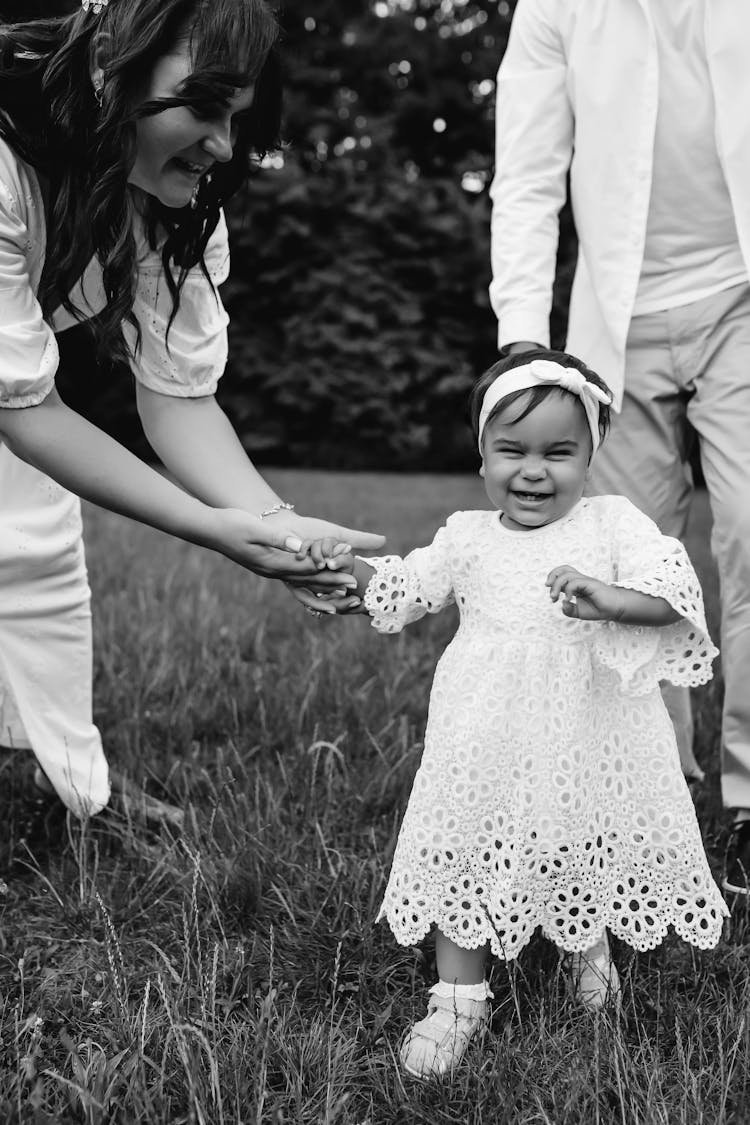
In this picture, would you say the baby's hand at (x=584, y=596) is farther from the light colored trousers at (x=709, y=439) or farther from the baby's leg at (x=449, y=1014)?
the light colored trousers at (x=709, y=439)

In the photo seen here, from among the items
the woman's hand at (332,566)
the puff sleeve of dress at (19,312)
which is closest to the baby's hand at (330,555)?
the woman's hand at (332,566)

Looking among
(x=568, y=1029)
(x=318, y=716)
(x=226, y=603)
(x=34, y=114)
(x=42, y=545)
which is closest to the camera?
(x=568, y=1029)

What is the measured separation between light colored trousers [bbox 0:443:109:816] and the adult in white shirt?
1.16m

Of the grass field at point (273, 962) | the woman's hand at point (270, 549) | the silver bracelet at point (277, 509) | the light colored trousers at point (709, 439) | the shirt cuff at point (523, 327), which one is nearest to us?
the grass field at point (273, 962)

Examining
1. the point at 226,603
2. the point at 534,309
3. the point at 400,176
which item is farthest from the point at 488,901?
the point at 400,176

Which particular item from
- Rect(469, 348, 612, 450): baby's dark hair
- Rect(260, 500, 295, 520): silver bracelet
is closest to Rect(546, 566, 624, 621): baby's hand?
Rect(469, 348, 612, 450): baby's dark hair

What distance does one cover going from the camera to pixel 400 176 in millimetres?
15578

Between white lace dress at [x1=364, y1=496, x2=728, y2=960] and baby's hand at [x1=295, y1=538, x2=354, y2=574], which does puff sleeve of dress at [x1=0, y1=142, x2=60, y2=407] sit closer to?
baby's hand at [x1=295, y1=538, x2=354, y2=574]

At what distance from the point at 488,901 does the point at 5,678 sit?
4.28 ft

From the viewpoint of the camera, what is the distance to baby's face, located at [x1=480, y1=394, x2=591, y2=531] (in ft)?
6.75

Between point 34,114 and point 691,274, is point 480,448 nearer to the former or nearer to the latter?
point 691,274

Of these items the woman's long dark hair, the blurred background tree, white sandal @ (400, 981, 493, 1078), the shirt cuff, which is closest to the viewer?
white sandal @ (400, 981, 493, 1078)

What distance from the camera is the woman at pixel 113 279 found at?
2.12 meters

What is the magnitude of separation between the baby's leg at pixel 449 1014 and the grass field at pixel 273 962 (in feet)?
0.11
